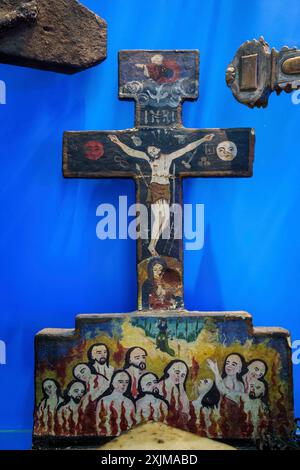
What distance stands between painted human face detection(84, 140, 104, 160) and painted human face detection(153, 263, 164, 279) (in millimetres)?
592

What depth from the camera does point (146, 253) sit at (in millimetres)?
2805

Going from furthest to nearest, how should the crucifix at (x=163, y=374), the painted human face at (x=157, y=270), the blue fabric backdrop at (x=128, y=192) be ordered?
the blue fabric backdrop at (x=128, y=192), the painted human face at (x=157, y=270), the crucifix at (x=163, y=374)

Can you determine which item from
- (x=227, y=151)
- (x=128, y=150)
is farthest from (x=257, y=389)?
(x=128, y=150)

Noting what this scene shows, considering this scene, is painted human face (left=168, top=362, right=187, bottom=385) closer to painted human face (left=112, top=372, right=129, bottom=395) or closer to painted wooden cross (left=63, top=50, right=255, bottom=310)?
painted human face (left=112, top=372, right=129, bottom=395)

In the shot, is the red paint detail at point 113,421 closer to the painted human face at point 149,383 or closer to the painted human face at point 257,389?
the painted human face at point 149,383

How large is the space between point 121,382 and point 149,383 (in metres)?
0.13

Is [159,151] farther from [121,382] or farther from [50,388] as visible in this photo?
[50,388]

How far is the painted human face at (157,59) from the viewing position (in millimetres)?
2824

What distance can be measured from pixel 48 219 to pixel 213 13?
53.8 inches

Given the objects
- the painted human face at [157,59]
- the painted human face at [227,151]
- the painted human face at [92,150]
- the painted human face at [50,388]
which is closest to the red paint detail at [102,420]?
the painted human face at [50,388]

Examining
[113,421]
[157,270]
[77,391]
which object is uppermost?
[157,270]

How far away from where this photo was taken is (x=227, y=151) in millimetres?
2801

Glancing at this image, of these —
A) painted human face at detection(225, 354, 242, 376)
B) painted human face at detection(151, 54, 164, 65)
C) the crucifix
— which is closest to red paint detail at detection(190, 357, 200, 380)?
the crucifix

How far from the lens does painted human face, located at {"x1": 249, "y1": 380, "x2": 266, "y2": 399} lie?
268cm
